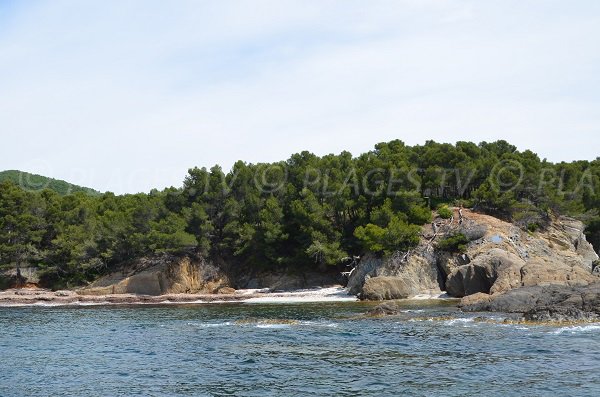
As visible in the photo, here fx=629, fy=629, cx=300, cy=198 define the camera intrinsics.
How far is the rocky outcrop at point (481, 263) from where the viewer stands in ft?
175

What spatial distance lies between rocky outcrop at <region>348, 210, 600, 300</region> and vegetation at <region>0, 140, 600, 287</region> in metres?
2.62

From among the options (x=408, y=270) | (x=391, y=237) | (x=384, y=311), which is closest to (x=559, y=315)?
(x=384, y=311)

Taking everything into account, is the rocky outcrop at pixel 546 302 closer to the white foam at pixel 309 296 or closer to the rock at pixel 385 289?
the rock at pixel 385 289

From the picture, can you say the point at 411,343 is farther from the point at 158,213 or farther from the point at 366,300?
the point at 158,213

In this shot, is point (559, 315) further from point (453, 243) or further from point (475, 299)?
point (453, 243)

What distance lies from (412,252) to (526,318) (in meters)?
28.1

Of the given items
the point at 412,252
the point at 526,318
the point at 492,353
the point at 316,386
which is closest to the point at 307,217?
the point at 412,252

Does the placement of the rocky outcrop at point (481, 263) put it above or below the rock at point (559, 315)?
above

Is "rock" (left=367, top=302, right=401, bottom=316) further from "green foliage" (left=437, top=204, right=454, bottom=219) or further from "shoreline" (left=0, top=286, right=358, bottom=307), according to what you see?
"green foliage" (left=437, top=204, right=454, bottom=219)

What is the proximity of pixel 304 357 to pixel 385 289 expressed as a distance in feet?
104

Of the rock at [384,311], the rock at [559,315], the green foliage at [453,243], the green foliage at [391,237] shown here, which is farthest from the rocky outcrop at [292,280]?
the rock at [559,315]

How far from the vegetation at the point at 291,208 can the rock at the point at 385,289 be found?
A: 294 inches

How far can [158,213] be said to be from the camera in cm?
8006

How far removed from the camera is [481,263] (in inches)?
2218
